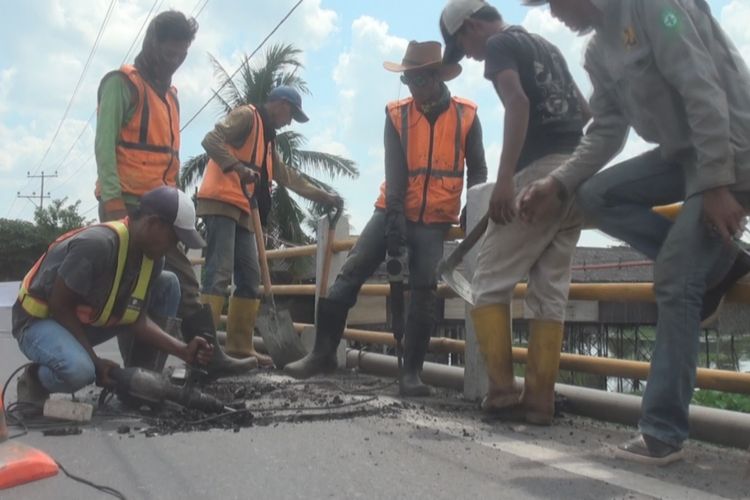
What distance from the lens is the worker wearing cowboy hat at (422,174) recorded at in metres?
4.45

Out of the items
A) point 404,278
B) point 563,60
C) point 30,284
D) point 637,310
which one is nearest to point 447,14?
point 563,60

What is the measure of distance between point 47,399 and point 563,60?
8.95ft

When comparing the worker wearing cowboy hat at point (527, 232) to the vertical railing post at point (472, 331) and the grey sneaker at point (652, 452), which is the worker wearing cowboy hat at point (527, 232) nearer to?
the vertical railing post at point (472, 331)

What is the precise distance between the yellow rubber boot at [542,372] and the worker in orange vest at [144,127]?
1719mm

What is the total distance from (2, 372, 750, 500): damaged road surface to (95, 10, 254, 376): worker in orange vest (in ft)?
3.58

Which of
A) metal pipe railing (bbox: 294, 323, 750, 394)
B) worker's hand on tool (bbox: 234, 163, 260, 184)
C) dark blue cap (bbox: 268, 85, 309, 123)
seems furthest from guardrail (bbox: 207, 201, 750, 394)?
dark blue cap (bbox: 268, 85, 309, 123)

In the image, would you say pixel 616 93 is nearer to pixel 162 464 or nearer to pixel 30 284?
pixel 162 464

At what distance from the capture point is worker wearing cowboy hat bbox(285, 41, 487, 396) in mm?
4449

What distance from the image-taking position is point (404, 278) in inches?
186

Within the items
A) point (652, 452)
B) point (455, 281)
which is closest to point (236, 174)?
point (455, 281)

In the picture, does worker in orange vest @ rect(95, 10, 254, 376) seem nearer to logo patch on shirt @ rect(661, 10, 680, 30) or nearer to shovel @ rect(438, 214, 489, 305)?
shovel @ rect(438, 214, 489, 305)

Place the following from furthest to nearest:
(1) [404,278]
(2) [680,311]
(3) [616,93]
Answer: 1. (1) [404,278]
2. (3) [616,93]
3. (2) [680,311]

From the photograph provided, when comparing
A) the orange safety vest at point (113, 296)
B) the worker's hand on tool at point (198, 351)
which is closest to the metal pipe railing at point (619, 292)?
the worker's hand on tool at point (198, 351)

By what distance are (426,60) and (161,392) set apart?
223cm
